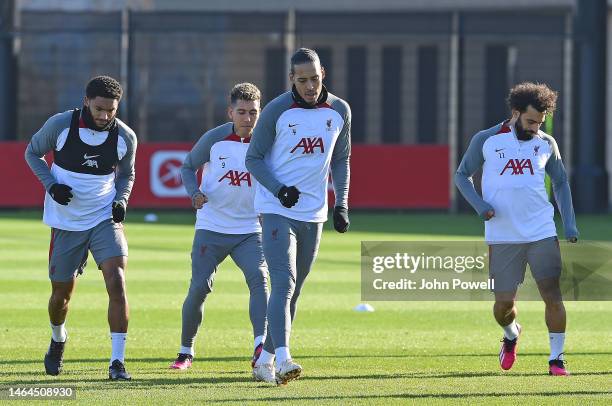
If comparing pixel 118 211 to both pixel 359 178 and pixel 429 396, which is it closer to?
pixel 429 396

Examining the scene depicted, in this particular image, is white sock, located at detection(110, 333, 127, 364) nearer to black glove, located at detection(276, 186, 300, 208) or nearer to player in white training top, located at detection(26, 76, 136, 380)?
player in white training top, located at detection(26, 76, 136, 380)

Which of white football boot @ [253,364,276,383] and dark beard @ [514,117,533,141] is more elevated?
dark beard @ [514,117,533,141]

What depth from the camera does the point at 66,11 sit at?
37406 millimetres

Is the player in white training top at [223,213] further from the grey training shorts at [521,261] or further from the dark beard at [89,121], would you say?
the grey training shorts at [521,261]

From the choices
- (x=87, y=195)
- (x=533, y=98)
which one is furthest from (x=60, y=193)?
(x=533, y=98)

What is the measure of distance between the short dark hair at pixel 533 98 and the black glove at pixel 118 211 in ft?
8.62

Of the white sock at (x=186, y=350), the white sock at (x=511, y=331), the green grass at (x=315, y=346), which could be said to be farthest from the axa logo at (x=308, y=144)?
the white sock at (x=511, y=331)

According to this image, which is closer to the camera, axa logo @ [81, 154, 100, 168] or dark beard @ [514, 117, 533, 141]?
axa logo @ [81, 154, 100, 168]

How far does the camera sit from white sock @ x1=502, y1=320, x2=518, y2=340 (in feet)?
32.8

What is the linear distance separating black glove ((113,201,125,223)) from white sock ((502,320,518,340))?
2.65 metres

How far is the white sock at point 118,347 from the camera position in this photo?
9.34 metres

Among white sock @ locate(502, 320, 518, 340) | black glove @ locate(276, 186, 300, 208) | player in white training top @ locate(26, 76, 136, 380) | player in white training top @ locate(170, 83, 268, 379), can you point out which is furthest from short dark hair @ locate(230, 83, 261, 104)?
white sock @ locate(502, 320, 518, 340)

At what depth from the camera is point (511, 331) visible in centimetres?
1004

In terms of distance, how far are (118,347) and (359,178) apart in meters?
20.5
